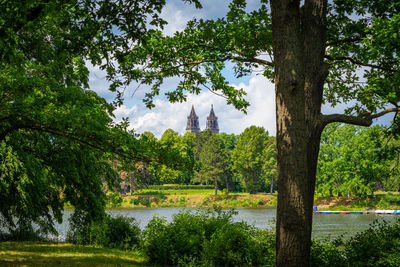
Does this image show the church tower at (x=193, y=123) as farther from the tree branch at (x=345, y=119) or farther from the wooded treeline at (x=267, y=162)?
the tree branch at (x=345, y=119)

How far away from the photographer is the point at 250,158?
185 ft

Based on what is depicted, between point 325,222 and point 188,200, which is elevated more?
point 325,222

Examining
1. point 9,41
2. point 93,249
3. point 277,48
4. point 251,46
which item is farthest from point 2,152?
point 277,48

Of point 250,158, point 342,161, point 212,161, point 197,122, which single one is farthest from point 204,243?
point 197,122

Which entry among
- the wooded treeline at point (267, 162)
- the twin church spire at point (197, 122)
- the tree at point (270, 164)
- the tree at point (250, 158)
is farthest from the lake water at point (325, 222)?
the twin church spire at point (197, 122)

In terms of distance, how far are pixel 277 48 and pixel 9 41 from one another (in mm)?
3021

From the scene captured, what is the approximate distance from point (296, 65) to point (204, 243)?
487 cm

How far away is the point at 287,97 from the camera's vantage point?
4301mm

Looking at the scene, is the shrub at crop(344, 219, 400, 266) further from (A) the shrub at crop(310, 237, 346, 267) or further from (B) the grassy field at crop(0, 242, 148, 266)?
(B) the grassy field at crop(0, 242, 148, 266)

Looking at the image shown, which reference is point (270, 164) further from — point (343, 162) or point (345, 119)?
point (345, 119)

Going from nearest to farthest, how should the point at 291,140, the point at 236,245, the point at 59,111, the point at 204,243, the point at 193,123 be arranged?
1. the point at 291,140
2. the point at 59,111
3. the point at 236,245
4. the point at 204,243
5. the point at 193,123

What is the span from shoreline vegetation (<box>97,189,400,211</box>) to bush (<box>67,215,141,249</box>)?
87.1 feet

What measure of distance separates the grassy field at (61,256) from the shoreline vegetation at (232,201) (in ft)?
94.0

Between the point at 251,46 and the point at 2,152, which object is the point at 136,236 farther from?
the point at 251,46
